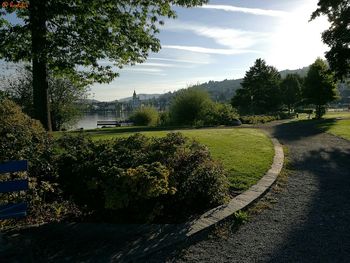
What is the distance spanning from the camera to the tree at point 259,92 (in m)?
63.6

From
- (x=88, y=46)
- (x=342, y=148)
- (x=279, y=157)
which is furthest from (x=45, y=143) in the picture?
(x=342, y=148)

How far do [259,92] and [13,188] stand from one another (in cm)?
6306

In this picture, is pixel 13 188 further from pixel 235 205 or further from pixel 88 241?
pixel 235 205

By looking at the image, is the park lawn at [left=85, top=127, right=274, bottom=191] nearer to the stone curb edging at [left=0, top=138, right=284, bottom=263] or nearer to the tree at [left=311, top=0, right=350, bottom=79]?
the stone curb edging at [left=0, top=138, right=284, bottom=263]

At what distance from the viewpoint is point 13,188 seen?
475 centimetres

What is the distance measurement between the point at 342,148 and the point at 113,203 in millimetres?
11930

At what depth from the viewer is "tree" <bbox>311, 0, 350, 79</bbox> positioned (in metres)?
25.5

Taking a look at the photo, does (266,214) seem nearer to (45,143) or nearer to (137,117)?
(45,143)

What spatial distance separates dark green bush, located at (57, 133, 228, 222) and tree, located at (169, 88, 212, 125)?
2855 centimetres

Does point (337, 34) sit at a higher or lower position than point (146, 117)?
higher

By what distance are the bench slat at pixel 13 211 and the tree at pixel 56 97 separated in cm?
3287

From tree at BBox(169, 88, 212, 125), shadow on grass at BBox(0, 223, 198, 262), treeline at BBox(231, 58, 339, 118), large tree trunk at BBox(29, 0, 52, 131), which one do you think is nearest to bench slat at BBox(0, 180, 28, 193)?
shadow on grass at BBox(0, 223, 198, 262)

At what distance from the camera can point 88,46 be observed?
12.1 metres

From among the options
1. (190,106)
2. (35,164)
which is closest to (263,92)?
(190,106)
